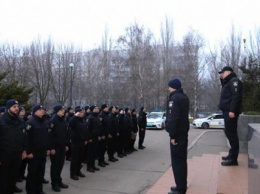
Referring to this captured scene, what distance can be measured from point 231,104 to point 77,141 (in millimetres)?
4471

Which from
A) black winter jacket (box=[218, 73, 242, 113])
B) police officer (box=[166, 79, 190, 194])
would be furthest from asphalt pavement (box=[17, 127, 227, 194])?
black winter jacket (box=[218, 73, 242, 113])

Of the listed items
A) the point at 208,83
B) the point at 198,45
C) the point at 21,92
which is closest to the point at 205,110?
the point at 208,83

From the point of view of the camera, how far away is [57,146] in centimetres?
757

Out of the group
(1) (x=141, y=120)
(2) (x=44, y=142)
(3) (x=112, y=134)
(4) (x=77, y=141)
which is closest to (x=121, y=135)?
(3) (x=112, y=134)

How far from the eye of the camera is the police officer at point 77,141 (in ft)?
28.1

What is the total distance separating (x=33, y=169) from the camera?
21.8 feet

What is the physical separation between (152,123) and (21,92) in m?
14.5

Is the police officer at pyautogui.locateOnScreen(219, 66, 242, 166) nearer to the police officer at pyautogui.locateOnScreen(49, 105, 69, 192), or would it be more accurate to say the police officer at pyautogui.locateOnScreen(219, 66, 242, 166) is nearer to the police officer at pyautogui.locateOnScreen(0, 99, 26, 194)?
the police officer at pyautogui.locateOnScreen(49, 105, 69, 192)

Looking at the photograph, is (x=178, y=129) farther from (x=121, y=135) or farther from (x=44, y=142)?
(x=121, y=135)

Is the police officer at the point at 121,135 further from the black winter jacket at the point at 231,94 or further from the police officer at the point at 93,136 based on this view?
the black winter jacket at the point at 231,94

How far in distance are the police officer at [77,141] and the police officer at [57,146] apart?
838 millimetres

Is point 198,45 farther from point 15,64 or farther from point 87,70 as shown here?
point 15,64

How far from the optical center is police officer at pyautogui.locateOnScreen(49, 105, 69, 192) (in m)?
7.52

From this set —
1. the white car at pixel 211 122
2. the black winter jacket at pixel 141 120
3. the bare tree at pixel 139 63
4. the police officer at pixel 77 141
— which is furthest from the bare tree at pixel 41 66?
the police officer at pixel 77 141
